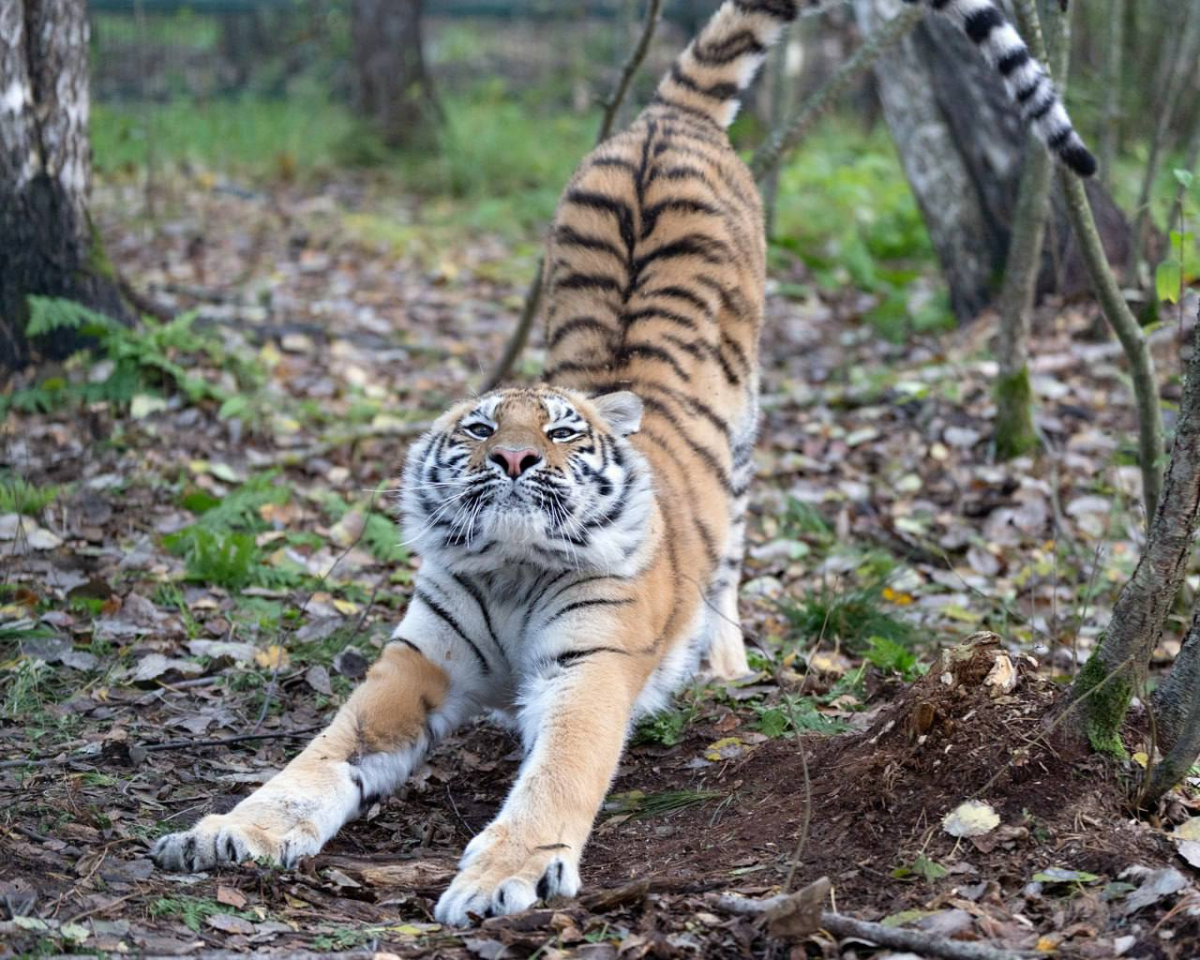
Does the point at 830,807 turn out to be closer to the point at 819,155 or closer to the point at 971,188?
the point at 971,188

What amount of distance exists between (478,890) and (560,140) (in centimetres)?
1022

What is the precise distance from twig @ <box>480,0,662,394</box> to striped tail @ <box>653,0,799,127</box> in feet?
0.54

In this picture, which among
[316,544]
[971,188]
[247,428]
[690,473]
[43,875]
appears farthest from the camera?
[971,188]

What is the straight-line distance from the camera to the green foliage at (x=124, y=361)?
5.99 m

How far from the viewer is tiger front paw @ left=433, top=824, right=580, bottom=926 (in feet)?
9.71

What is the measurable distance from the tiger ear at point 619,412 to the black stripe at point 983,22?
1.76 m

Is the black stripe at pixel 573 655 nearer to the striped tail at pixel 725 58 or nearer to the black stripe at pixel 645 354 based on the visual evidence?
the black stripe at pixel 645 354

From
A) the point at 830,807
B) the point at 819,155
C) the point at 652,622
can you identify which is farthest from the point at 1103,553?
the point at 819,155

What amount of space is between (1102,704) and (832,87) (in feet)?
11.2

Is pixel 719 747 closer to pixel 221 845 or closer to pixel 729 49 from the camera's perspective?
pixel 221 845

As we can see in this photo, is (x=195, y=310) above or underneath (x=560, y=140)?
underneath

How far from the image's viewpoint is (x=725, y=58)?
5520mm

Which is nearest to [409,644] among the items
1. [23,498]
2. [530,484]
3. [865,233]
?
[530,484]

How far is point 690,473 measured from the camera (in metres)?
4.71
